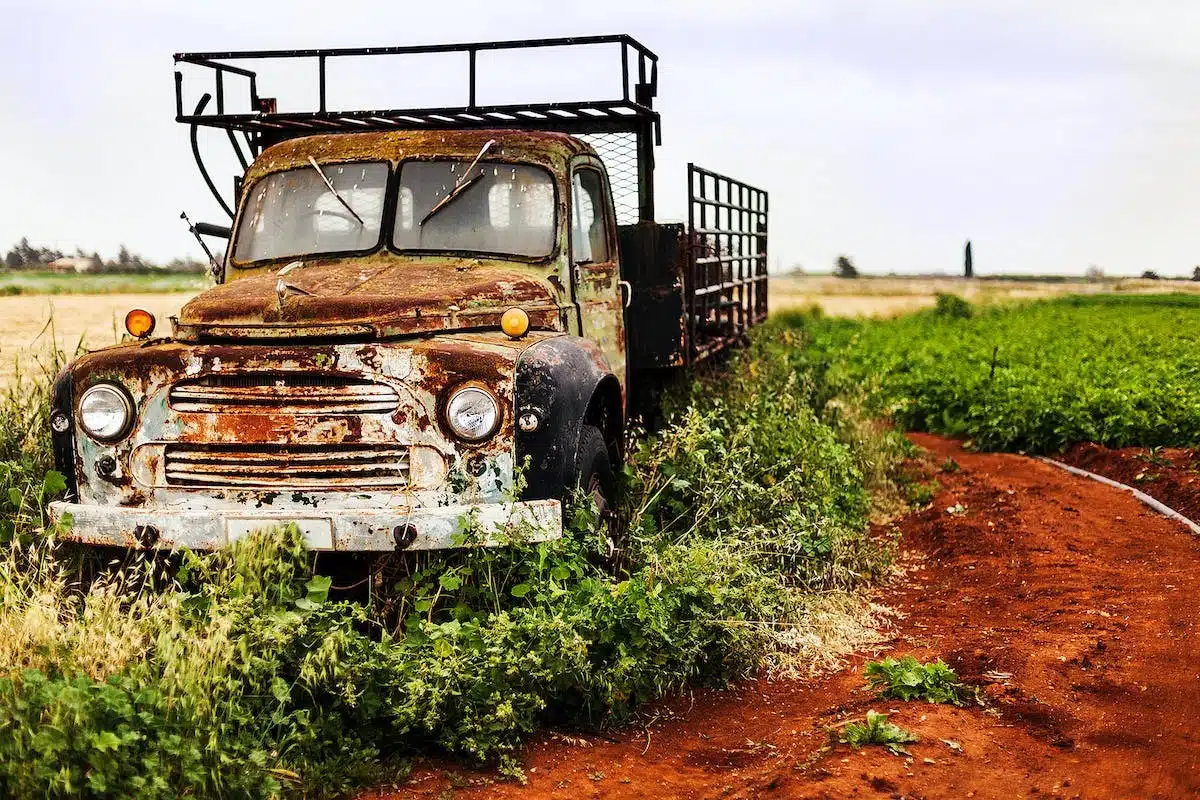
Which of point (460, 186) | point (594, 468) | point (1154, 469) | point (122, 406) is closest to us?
point (122, 406)

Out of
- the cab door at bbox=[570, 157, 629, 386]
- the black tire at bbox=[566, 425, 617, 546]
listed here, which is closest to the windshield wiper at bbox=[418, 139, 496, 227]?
the cab door at bbox=[570, 157, 629, 386]

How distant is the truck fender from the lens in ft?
18.9

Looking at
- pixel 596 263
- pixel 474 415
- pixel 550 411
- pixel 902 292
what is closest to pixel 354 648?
pixel 474 415

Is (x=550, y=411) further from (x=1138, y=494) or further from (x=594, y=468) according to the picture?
(x=1138, y=494)

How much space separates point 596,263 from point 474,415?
245 centimetres

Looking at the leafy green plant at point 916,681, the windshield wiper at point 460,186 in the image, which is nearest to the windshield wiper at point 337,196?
the windshield wiper at point 460,186

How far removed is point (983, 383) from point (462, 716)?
37.4 feet

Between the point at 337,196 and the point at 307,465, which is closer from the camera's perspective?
the point at 307,465

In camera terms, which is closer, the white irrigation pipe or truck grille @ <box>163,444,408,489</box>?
truck grille @ <box>163,444,408,489</box>

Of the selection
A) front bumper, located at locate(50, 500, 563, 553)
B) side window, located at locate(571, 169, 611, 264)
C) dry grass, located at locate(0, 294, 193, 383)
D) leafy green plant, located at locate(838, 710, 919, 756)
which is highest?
side window, located at locate(571, 169, 611, 264)

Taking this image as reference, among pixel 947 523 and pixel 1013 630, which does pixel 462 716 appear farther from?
pixel 947 523

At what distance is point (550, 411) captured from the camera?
5777 millimetres

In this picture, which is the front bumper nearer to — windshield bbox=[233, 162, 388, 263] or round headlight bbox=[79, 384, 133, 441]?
round headlight bbox=[79, 384, 133, 441]

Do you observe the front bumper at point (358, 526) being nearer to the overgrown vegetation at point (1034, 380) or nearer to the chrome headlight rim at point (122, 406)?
the chrome headlight rim at point (122, 406)
